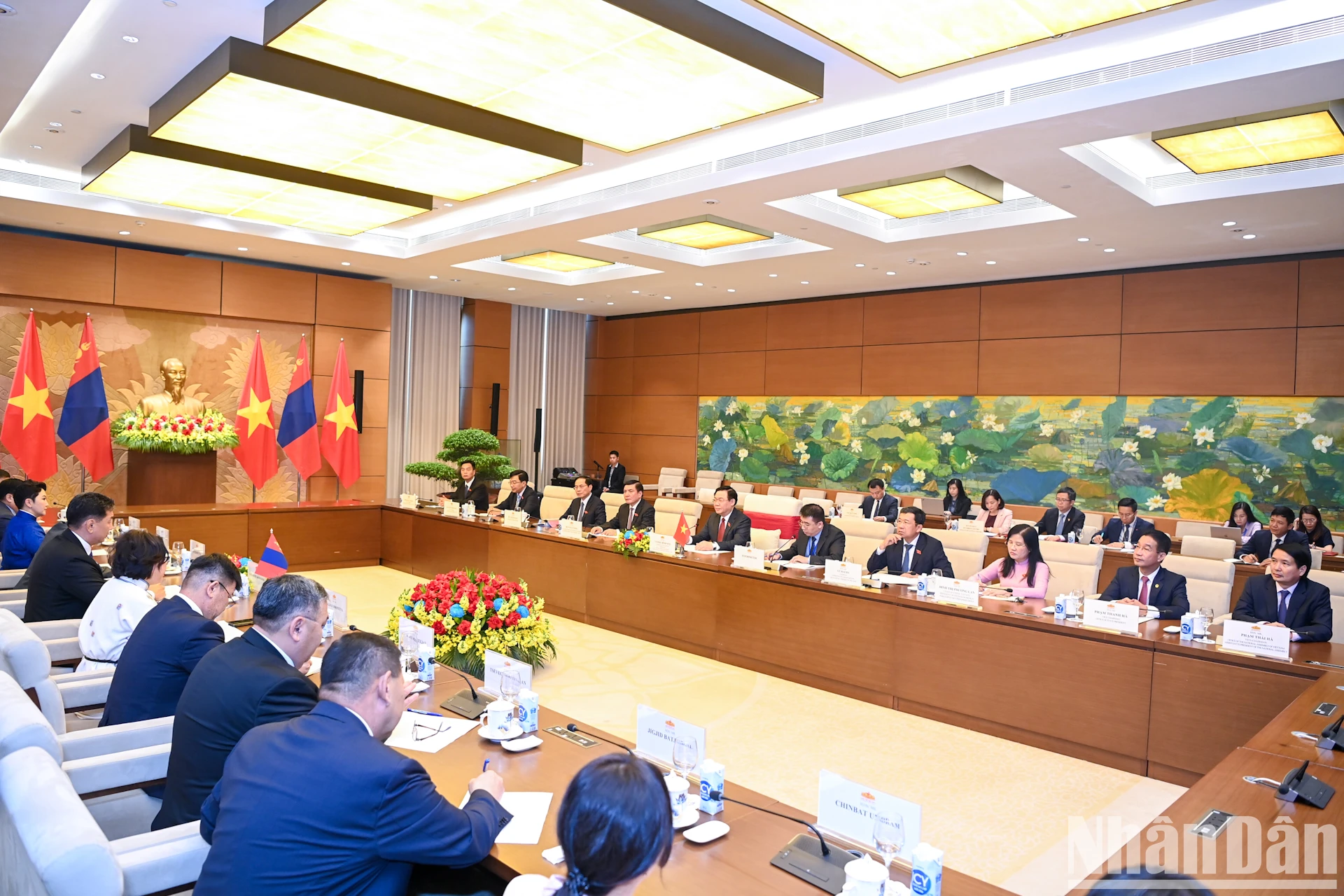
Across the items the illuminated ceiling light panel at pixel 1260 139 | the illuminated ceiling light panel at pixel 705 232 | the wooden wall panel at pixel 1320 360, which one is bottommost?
the wooden wall panel at pixel 1320 360

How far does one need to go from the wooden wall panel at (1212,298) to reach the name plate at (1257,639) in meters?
5.52

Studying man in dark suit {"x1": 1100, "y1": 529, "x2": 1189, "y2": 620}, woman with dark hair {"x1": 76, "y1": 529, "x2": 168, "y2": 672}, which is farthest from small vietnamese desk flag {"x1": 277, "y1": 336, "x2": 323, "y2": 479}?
man in dark suit {"x1": 1100, "y1": 529, "x2": 1189, "y2": 620}

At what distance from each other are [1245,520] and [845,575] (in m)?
5.31

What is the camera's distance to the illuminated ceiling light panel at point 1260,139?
513 cm

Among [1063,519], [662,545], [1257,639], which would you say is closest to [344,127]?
[662,545]

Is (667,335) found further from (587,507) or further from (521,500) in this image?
(587,507)

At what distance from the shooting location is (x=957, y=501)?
9.77 metres

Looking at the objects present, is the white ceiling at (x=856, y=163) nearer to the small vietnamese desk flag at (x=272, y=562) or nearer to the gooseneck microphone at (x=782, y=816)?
the small vietnamese desk flag at (x=272, y=562)

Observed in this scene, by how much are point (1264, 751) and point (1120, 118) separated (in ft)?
11.6

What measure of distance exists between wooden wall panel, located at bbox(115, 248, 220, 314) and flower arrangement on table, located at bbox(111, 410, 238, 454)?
1252mm

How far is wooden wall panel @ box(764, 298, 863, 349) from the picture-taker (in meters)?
11.4

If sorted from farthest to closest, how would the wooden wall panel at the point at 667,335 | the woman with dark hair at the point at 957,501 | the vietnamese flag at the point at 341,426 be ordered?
the wooden wall panel at the point at 667,335 → the vietnamese flag at the point at 341,426 → the woman with dark hair at the point at 957,501

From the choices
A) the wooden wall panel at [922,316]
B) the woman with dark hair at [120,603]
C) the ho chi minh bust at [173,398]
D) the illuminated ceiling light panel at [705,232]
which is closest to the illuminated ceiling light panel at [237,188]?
the illuminated ceiling light panel at [705,232]

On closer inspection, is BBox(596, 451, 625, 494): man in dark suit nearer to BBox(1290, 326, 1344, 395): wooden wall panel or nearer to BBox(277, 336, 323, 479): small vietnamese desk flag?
BBox(277, 336, 323, 479): small vietnamese desk flag
